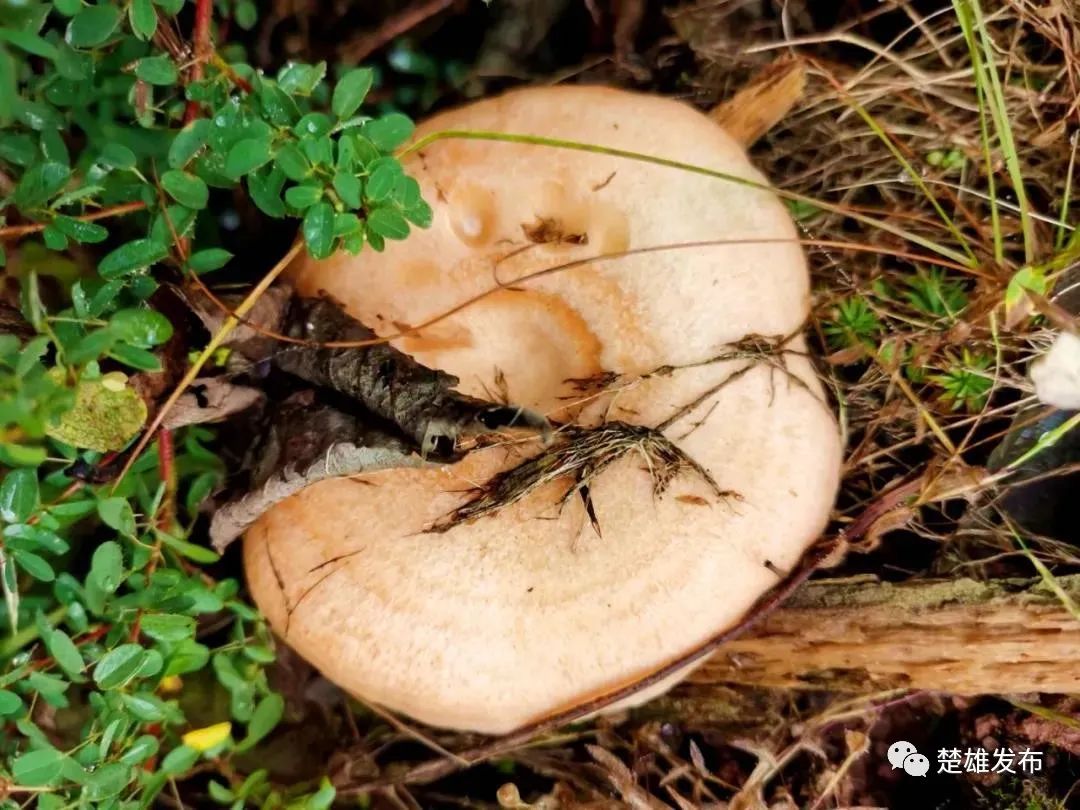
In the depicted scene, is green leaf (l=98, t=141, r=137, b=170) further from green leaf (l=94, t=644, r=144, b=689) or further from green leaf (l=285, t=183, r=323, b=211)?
green leaf (l=94, t=644, r=144, b=689)

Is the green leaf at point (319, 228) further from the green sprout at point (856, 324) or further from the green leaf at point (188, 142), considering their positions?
the green sprout at point (856, 324)

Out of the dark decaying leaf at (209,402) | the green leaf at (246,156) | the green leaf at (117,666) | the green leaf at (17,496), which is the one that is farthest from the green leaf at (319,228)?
the green leaf at (117,666)

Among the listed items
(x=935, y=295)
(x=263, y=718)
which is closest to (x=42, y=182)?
(x=263, y=718)

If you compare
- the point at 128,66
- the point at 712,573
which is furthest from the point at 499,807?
the point at 128,66

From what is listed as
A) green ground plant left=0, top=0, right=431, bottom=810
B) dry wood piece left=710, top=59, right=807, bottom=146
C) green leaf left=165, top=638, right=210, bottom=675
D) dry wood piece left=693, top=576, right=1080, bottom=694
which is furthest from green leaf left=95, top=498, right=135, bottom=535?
dry wood piece left=710, top=59, right=807, bottom=146

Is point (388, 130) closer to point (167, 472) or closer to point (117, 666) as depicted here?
point (167, 472)

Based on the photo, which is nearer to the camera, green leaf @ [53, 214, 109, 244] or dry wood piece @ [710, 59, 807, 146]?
green leaf @ [53, 214, 109, 244]
